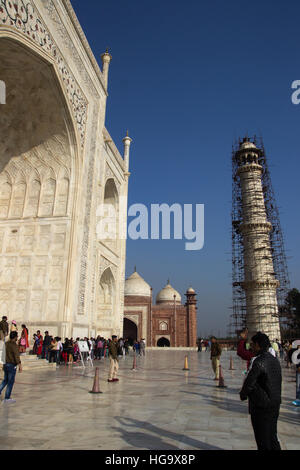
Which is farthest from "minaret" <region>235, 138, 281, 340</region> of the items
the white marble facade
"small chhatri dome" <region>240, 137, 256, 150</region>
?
the white marble facade

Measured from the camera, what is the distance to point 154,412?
16.0 ft

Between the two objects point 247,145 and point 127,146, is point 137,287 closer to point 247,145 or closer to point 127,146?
point 247,145

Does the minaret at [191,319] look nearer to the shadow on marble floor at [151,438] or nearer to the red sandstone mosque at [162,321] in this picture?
the red sandstone mosque at [162,321]

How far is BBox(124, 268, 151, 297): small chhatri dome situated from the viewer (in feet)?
132

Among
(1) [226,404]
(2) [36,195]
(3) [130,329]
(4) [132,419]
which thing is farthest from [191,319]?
(4) [132,419]

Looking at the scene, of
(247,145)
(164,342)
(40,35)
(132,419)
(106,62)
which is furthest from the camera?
(164,342)

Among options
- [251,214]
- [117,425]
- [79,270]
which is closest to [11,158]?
[79,270]

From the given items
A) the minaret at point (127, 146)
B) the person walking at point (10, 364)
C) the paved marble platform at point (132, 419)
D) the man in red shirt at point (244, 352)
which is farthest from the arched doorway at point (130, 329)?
the man in red shirt at point (244, 352)

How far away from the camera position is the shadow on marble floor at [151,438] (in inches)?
131

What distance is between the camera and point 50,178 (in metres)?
15.0

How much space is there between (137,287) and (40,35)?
31629 millimetres

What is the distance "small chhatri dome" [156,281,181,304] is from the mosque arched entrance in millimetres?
31151

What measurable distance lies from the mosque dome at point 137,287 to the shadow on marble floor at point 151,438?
36.0m
